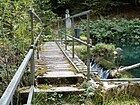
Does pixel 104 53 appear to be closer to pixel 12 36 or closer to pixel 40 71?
pixel 40 71

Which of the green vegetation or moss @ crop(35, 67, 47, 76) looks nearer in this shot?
the green vegetation

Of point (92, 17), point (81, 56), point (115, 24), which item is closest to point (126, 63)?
point (81, 56)

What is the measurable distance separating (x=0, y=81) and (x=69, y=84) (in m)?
0.84

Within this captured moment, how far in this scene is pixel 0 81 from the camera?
2.82 meters

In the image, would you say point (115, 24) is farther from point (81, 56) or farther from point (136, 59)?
point (81, 56)

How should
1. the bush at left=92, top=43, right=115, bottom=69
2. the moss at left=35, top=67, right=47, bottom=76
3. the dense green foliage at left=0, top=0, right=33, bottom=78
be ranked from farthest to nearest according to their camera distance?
the bush at left=92, top=43, right=115, bottom=69, the moss at left=35, top=67, right=47, bottom=76, the dense green foliage at left=0, top=0, right=33, bottom=78

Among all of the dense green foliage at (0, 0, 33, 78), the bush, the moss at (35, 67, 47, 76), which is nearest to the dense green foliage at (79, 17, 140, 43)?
the bush

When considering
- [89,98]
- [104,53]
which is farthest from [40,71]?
[104,53]

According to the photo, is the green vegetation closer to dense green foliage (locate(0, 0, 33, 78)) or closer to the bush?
dense green foliage (locate(0, 0, 33, 78))

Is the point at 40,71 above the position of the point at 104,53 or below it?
above

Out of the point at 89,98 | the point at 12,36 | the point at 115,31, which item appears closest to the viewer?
the point at 89,98

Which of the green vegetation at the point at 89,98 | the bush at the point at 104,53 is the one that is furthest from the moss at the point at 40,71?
the bush at the point at 104,53

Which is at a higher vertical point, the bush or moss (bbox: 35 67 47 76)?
moss (bbox: 35 67 47 76)

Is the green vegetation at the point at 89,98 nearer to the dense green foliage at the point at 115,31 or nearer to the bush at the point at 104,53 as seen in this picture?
the bush at the point at 104,53
